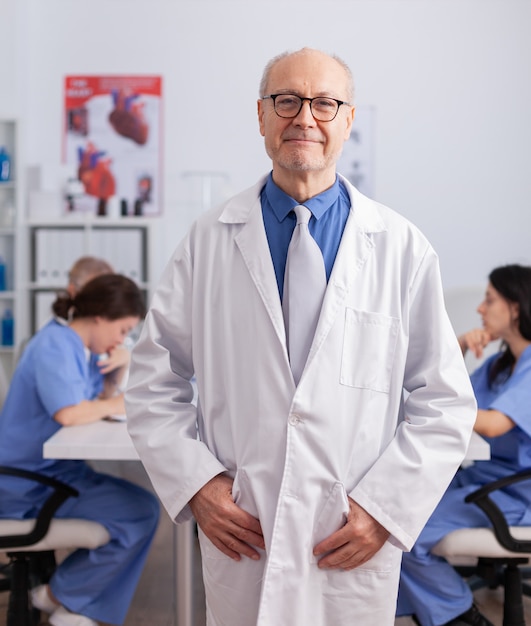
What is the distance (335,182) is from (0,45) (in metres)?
4.03

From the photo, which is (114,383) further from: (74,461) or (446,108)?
(446,108)

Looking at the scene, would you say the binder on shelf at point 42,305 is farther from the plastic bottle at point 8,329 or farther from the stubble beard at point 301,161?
the stubble beard at point 301,161

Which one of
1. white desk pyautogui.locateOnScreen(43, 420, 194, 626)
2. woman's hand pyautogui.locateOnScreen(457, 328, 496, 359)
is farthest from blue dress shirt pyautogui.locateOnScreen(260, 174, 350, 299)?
woman's hand pyautogui.locateOnScreen(457, 328, 496, 359)

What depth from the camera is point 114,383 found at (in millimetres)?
2988

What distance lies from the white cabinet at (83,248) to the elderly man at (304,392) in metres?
3.32

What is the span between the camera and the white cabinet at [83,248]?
4.68 meters

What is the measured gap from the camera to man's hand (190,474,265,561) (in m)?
1.32

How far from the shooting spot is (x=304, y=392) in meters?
1.30

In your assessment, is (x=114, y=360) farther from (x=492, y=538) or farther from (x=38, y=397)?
(x=492, y=538)

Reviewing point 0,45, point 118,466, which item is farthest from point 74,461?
point 0,45

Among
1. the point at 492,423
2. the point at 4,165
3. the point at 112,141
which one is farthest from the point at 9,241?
the point at 492,423

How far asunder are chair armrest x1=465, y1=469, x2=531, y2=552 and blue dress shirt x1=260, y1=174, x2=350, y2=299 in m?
1.12

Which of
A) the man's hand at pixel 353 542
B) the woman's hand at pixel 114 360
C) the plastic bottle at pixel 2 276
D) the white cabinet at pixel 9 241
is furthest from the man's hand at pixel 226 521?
the plastic bottle at pixel 2 276

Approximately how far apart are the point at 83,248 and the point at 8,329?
2.36ft
